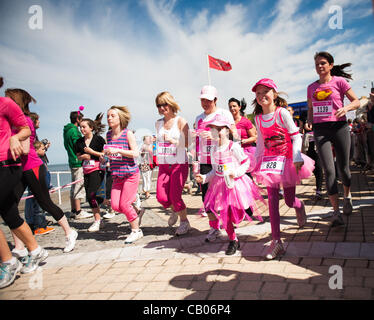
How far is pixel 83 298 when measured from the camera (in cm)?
251

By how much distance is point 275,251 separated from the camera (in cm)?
290

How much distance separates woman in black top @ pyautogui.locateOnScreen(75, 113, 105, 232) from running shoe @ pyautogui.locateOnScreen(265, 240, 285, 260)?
11.4ft

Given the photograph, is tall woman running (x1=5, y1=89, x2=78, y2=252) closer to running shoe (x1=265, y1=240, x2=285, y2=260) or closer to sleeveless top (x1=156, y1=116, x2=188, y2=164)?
sleeveless top (x1=156, y1=116, x2=188, y2=164)

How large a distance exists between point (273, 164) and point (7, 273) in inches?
132

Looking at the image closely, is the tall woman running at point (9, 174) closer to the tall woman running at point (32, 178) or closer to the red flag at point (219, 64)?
the tall woman running at point (32, 178)

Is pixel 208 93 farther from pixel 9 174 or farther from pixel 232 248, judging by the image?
pixel 9 174

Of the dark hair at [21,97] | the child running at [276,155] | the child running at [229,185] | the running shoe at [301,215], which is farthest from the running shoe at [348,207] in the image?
the dark hair at [21,97]

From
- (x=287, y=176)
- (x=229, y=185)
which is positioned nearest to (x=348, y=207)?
(x=287, y=176)

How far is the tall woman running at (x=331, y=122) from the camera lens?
3660 mm

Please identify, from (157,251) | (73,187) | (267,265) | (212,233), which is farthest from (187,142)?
(73,187)

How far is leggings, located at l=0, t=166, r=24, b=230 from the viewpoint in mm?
2992

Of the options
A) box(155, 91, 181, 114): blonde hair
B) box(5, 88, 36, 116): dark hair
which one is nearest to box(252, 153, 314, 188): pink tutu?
box(155, 91, 181, 114): blonde hair
